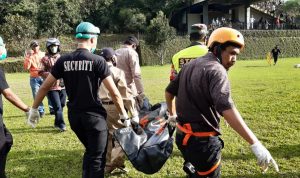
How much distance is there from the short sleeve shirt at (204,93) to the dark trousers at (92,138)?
3.61ft

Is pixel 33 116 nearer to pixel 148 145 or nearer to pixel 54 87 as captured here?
pixel 148 145

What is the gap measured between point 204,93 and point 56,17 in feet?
155

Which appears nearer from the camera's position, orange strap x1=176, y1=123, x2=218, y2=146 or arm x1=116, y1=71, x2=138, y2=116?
orange strap x1=176, y1=123, x2=218, y2=146

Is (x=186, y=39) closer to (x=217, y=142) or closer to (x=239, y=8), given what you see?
(x=239, y=8)

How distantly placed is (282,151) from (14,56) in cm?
4088

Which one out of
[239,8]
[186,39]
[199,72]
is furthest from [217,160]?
[239,8]

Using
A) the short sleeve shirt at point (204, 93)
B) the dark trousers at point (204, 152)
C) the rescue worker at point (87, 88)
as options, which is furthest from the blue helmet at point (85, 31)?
the dark trousers at point (204, 152)

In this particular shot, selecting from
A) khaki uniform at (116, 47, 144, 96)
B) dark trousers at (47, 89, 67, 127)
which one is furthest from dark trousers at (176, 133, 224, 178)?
dark trousers at (47, 89, 67, 127)

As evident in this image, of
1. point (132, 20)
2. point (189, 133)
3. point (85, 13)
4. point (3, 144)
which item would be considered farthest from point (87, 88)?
point (85, 13)

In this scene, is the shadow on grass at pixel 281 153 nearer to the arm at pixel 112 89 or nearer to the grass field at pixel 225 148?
the grass field at pixel 225 148

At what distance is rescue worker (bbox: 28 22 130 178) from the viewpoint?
13.9 ft

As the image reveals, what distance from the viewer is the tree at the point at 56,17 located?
158ft

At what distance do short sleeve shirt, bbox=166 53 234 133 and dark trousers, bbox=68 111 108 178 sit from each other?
1101 millimetres

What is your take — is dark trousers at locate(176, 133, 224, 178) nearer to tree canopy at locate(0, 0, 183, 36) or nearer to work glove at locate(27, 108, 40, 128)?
work glove at locate(27, 108, 40, 128)
